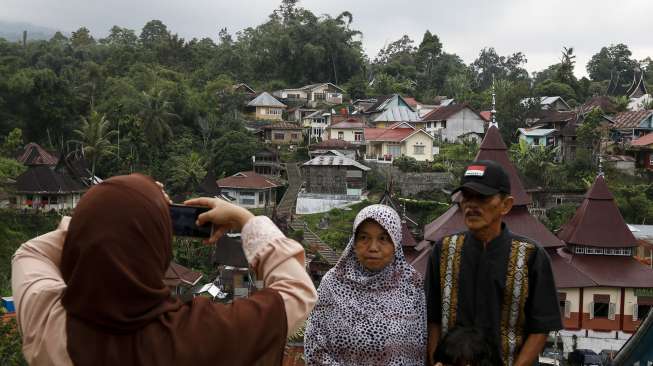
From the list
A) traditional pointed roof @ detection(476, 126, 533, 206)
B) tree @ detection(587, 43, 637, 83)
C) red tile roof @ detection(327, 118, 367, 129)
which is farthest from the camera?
tree @ detection(587, 43, 637, 83)

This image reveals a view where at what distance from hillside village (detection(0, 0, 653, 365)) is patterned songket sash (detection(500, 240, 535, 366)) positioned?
6.86 meters

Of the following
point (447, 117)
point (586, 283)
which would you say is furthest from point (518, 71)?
point (586, 283)

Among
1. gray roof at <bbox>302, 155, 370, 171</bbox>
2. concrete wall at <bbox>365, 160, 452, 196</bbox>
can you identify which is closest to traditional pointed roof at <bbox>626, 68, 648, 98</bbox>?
concrete wall at <bbox>365, 160, 452, 196</bbox>

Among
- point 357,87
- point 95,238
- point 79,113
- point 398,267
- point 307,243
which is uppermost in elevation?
point 357,87

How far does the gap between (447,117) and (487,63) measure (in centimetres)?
3392

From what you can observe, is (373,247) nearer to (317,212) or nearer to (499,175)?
(499,175)

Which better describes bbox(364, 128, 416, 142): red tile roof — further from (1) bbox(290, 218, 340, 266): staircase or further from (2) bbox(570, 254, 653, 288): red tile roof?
(2) bbox(570, 254, 653, 288): red tile roof

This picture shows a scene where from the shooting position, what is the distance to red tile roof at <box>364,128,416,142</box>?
Answer: 29672 mm

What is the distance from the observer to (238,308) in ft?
4.87

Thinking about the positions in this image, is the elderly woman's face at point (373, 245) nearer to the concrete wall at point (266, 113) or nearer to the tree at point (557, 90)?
the concrete wall at point (266, 113)

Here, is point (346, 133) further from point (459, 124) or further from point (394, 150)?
point (459, 124)

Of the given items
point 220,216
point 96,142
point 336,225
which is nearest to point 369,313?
point 220,216

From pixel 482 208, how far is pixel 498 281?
28 cm

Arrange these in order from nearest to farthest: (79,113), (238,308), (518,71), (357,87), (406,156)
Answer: (238,308) → (406,156) → (79,113) → (357,87) → (518,71)
